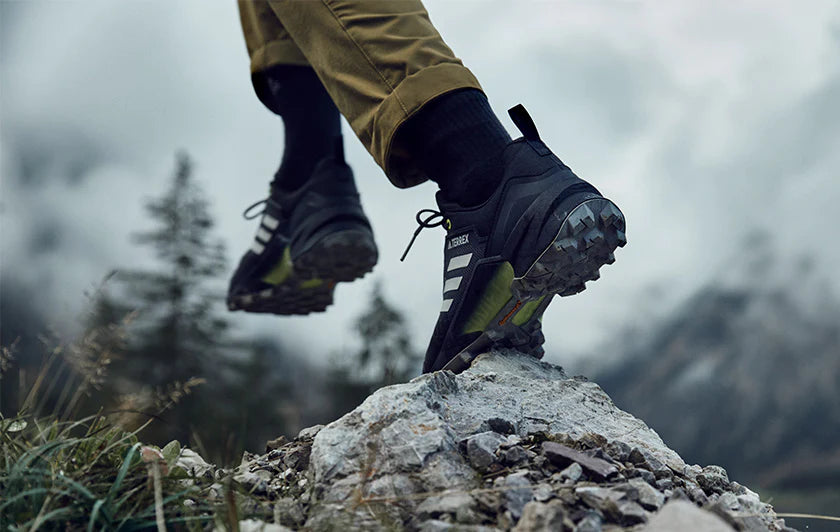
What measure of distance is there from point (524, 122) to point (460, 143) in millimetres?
272

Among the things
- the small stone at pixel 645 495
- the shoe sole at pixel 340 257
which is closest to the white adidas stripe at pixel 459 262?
the shoe sole at pixel 340 257

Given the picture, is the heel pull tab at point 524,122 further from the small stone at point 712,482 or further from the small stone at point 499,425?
the small stone at point 712,482

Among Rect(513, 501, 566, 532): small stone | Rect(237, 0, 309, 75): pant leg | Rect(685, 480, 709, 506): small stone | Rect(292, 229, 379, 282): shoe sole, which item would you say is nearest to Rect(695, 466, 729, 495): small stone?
Rect(685, 480, 709, 506): small stone

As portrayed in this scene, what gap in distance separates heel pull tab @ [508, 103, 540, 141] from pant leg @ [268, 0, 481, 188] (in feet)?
0.56

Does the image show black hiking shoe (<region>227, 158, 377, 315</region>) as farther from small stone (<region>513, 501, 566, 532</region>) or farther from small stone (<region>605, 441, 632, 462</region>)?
small stone (<region>513, 501, 566, 532</region>)

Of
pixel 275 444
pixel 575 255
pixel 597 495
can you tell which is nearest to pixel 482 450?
pixel 597 495

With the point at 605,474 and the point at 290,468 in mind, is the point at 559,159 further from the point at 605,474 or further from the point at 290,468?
the point at 290,468

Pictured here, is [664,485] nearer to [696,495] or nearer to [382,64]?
[696,495]

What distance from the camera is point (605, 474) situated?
175cm

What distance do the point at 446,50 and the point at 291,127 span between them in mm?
1259

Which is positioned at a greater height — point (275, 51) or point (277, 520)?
point (275, 51)

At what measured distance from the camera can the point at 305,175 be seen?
11.9 feet

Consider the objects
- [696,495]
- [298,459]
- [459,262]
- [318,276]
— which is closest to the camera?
[696,495]

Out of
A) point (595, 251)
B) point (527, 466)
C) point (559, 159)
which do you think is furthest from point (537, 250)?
point (527, 466)
